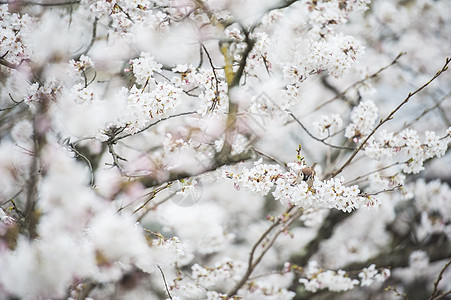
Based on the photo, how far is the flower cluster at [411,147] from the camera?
2.40 m

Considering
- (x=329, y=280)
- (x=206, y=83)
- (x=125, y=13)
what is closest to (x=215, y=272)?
Answer: (x=329, y=280)

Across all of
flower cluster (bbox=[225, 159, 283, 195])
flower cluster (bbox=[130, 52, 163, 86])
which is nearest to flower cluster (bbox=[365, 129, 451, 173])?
flower cluster (bbox=[225, 159, 283, 195])

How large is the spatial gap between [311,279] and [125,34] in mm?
2179

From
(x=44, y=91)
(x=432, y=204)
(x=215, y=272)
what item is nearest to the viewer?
(x=44, y=91)

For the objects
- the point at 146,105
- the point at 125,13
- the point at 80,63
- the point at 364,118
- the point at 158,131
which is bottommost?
the point at 146,105

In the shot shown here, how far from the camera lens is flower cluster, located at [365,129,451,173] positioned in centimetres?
240

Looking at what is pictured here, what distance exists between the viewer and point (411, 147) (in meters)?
2.44

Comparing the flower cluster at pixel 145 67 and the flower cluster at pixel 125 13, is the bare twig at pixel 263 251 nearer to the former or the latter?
the flower cluster at pixel 145 67

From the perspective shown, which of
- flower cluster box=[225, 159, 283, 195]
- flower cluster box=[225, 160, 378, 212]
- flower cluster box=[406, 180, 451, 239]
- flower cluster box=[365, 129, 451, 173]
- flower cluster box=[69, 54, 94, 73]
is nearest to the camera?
flower cluster box=[225, 160, 378, 212]

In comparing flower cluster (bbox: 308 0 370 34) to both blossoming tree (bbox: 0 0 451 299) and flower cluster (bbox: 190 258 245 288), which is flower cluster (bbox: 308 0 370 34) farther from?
flower cluster (bbox: 190 258 245 288)

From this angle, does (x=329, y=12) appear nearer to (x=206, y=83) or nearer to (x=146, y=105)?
(x=206, y=83)

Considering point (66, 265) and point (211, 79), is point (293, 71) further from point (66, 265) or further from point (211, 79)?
point (66, 265)

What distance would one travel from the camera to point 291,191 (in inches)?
78.9

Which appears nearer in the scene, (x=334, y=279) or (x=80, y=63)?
(x=80, y=63)
